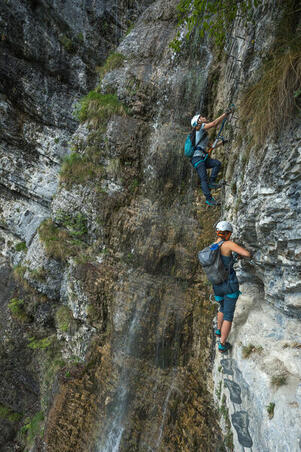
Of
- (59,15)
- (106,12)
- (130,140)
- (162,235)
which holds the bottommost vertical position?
(162,235)

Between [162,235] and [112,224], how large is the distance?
1632mm

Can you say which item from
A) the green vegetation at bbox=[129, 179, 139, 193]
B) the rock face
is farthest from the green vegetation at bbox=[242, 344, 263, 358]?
the green vegetation at bbox=[129, 179, 139, 193]

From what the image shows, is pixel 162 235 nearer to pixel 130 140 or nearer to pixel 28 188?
pixel 130 140

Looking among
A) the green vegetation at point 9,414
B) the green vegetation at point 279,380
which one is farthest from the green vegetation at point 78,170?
the green vegetation at point 9,414

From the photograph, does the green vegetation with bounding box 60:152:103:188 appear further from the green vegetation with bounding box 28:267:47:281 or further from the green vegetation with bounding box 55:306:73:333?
the green vegetation with bounding box 55:306:73:333

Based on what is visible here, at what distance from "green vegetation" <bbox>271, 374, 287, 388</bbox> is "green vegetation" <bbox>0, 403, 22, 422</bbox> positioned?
9.30m

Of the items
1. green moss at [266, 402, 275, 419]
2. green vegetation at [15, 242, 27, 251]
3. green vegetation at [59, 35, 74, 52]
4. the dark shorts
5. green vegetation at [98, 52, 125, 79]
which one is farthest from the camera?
green vegetation at [59, 35, 74, 52]

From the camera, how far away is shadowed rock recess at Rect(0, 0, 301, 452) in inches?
136

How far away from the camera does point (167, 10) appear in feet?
29.3

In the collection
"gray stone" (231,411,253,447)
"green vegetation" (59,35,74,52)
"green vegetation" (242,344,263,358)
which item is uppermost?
"green vegetation" (59,35,74,52)

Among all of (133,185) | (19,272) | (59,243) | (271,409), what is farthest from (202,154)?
(19,272)

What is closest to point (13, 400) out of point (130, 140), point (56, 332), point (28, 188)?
point (56, 332)

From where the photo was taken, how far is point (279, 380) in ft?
9.45

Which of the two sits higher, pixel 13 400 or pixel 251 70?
pixel 251 70
